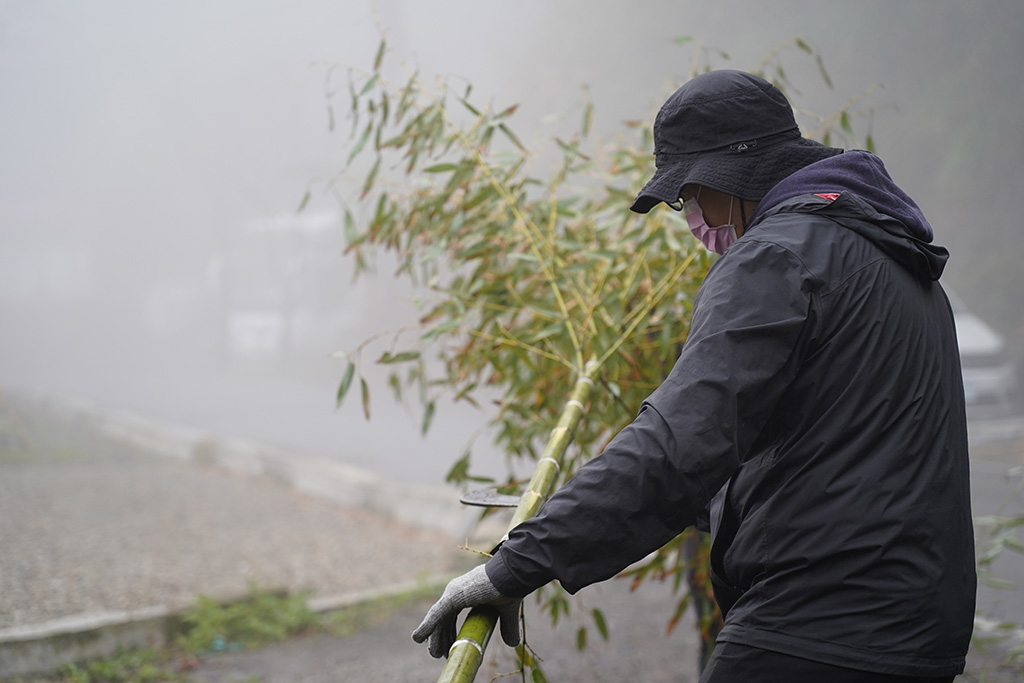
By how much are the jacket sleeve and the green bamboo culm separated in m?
0.11

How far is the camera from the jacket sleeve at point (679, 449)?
1.22m

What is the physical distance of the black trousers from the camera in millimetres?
1280

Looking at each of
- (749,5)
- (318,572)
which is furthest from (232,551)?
(749,5)

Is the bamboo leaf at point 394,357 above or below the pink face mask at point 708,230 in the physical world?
below

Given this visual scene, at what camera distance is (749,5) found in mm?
10516

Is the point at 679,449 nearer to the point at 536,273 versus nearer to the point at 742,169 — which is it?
the point at 742,169

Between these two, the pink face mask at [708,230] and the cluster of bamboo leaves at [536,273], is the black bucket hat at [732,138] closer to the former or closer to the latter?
the pink face mask at [708,230]

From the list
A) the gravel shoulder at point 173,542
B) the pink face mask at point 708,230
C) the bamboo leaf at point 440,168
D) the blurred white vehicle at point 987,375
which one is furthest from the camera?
the blurred white vehicle at point 987,375

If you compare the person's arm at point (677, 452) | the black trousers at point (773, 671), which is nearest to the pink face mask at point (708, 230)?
the person's arm at point (677, 452)

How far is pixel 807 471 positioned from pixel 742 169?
1.86ft

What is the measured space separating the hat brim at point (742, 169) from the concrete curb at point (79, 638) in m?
3.65

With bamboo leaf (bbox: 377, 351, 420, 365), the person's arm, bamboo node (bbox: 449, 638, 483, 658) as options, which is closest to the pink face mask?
the person's arm

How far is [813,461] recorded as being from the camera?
1305 millimetres

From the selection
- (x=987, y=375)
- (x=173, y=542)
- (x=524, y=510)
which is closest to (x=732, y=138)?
(x=524, y=510)
